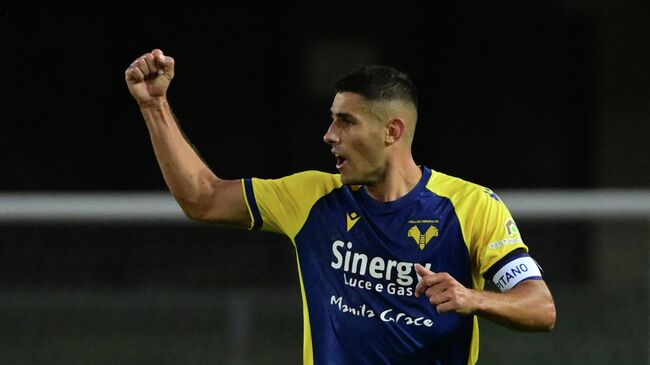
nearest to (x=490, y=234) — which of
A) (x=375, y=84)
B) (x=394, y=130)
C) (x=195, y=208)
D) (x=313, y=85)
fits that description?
(x=394, y=130)

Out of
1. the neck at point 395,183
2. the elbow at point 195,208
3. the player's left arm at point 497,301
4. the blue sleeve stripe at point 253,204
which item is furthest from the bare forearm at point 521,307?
the elbow at point 195,208

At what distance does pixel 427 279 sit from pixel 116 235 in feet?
12.3

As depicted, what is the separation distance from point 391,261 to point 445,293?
56 cm

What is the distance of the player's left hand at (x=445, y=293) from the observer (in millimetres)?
2973

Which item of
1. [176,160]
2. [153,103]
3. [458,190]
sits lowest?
[458,190]

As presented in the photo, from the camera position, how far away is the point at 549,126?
9.79 m

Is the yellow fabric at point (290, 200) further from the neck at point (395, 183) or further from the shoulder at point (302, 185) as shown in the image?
the neck at point (395, 183)

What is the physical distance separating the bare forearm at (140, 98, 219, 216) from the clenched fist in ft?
0.09

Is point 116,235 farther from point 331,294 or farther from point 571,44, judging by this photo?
point 571,44

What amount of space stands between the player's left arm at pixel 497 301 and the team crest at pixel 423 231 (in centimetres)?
32

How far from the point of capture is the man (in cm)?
349

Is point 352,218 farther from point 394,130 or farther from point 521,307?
point 521,307

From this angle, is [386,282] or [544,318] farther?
[386,282]

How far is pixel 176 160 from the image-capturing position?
11.6 feet
